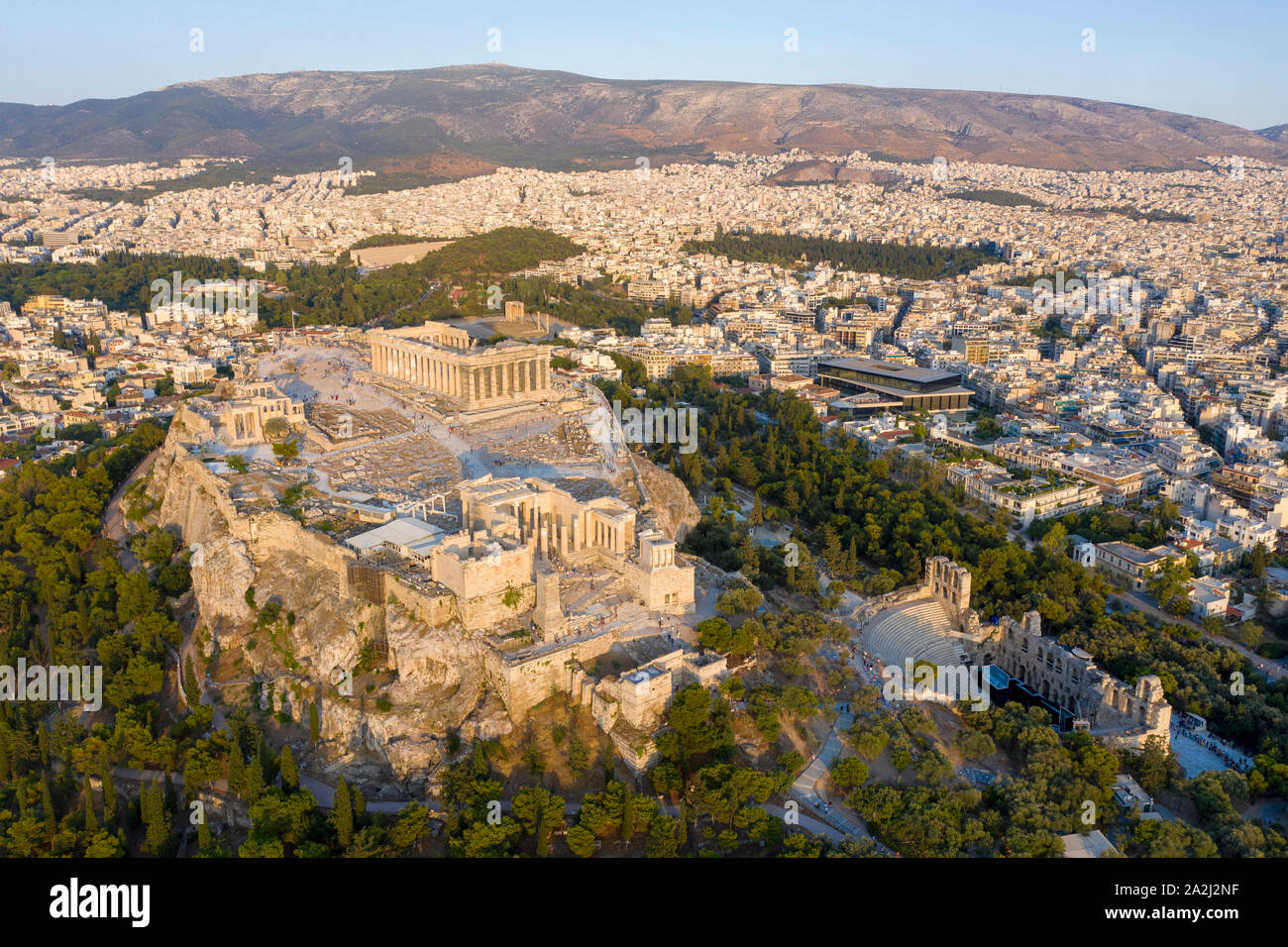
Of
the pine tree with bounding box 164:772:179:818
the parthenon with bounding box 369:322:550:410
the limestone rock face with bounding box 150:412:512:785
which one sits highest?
the parthenon with bounding box 369:322:550:410

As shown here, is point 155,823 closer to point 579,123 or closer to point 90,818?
point 90,818

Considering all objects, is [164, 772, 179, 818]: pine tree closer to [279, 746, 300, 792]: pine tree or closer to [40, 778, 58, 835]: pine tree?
[40, 778, 58, 835]: pine tree

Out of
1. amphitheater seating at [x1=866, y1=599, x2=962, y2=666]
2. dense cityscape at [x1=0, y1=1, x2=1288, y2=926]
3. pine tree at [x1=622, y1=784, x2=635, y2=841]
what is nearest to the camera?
pine tree at [x1=622, y1=784, x2=635, y2=841]

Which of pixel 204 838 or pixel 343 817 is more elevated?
pixel 343 817

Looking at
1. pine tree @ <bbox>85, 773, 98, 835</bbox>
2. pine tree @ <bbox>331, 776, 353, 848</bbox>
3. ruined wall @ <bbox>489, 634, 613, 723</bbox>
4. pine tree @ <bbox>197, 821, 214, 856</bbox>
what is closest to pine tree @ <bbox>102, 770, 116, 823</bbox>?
pine tree @ <bbox>85, 773, 98, 835</bbox>

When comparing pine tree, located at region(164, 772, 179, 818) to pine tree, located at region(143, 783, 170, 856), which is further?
pine tree, located at region(164, 772, 179, 818)

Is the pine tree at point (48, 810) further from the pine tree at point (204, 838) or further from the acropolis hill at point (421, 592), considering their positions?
the acropolis hill at point (421, 592)

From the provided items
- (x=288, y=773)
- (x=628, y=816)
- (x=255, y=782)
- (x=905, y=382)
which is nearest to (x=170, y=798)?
(x=255, y=782)

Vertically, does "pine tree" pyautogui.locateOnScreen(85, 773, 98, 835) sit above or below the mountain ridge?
below
